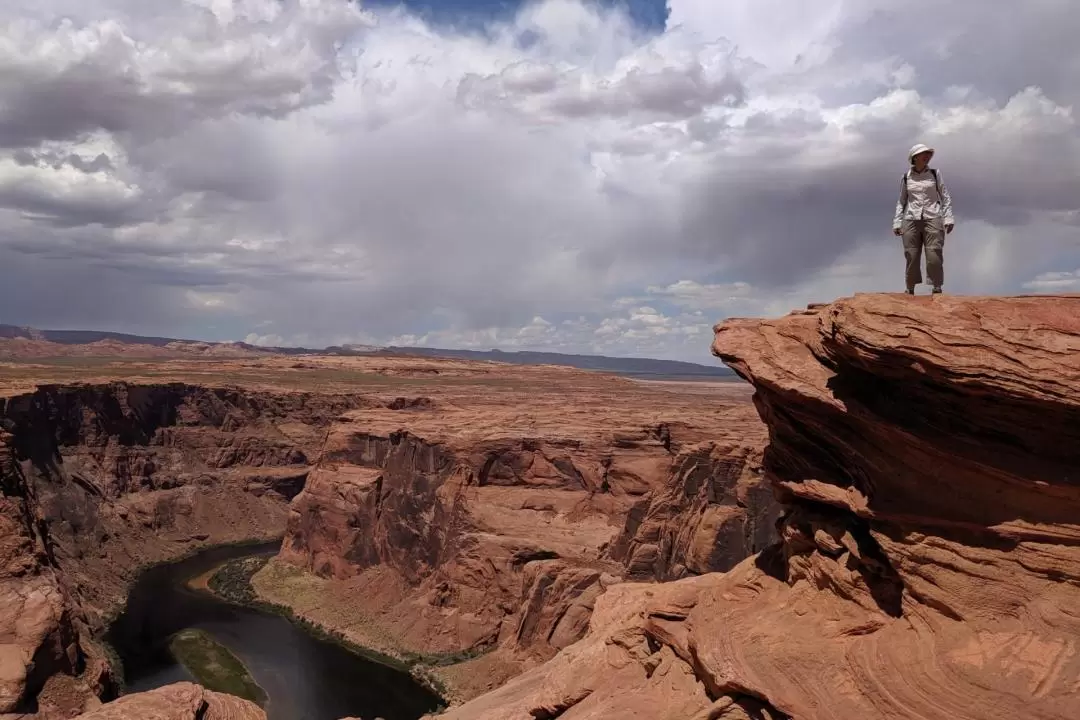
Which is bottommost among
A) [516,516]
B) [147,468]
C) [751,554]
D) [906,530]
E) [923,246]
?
[147,468]

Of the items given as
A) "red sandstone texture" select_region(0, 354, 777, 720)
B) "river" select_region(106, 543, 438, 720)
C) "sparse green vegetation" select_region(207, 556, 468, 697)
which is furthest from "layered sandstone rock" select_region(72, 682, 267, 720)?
"sparse green vegetation" select_region(207, 556, 468, 697)

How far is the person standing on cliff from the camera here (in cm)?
1947

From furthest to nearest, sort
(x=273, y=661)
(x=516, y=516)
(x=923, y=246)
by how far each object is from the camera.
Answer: (x=516, y=516) → (x=273, y=661) → (x=923, y=246)

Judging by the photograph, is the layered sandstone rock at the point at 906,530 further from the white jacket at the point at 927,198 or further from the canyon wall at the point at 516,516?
the canyon wall at the point at 516,516

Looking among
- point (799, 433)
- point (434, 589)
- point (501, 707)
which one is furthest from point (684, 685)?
point (434, 589)

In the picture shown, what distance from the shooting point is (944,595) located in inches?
666

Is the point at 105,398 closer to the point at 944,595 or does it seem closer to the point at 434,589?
the point at 434,589

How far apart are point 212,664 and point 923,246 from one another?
2497 inches

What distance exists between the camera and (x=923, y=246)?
1992 centimetres

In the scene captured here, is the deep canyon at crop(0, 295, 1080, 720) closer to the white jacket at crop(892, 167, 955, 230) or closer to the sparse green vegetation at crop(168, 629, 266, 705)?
the white jacket at crop(892, 167, 955, 230)

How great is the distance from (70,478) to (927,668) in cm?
10444

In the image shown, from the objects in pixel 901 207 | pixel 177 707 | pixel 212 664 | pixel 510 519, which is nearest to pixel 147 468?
pixel 212 664

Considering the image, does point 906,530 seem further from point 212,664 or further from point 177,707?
point 212,664

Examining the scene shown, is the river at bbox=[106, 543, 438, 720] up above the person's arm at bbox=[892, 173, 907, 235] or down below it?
below
